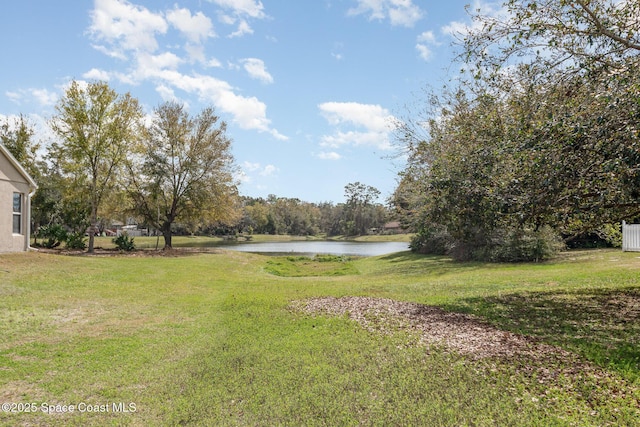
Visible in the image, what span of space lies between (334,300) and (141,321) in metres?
4.41

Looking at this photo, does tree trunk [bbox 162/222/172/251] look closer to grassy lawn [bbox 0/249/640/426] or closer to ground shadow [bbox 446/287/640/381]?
grassy lawn [bbox 0/249/640/426]

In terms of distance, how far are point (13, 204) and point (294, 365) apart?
55.6ft

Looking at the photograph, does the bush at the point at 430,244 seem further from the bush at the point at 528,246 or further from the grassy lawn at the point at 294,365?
the grassy lawn at the point at 294,365

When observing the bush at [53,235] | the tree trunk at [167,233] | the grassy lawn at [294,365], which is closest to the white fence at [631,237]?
the grassy lawn at [294,365]

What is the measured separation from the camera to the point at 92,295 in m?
11.4

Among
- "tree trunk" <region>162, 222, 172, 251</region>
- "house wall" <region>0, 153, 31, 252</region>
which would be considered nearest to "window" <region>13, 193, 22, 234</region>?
"house wall" <region>0, 153, 31, 252</region>

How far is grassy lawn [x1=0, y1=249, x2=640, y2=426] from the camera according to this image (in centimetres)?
441

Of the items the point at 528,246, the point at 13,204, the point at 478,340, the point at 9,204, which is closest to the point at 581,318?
the point at 478,340

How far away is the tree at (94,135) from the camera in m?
24.2

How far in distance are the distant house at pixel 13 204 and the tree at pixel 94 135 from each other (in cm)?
729

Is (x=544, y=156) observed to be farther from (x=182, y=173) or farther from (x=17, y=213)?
(x=182, y=173)

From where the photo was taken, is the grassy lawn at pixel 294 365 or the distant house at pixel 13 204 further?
the distant house at pixel 13 204

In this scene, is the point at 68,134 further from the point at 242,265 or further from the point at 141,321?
the point at 141,321

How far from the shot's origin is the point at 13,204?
1712 cm
